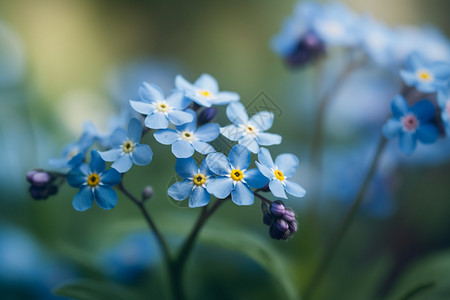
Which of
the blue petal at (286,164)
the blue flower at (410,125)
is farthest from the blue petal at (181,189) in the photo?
the blue flower at (410,125)

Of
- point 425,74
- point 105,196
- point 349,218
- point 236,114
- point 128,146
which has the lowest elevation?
point 349,218

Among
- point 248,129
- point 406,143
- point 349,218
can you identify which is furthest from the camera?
point 349,218

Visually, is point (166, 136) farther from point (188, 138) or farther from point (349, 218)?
point (349, 218)

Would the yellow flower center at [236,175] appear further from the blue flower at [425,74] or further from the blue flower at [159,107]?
the blue flower at [425,74]

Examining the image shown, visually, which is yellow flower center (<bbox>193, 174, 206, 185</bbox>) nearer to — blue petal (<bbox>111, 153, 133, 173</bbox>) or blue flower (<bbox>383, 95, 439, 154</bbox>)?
blue petal (<bbox>111, 153, 133, 173</bbox>)

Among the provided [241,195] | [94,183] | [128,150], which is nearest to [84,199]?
[94,183]

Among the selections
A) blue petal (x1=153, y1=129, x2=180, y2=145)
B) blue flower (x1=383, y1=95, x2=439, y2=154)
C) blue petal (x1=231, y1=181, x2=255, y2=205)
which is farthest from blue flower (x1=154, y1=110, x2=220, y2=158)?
blue flower (x1=383, y1=95, x2=439, y2=154)

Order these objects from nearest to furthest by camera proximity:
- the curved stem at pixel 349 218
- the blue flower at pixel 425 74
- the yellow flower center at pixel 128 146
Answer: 1. the yellow flower center at pixel 128 146
2. the blue flower at pixel 425 74
3. the curved stem at pixel 349 218
